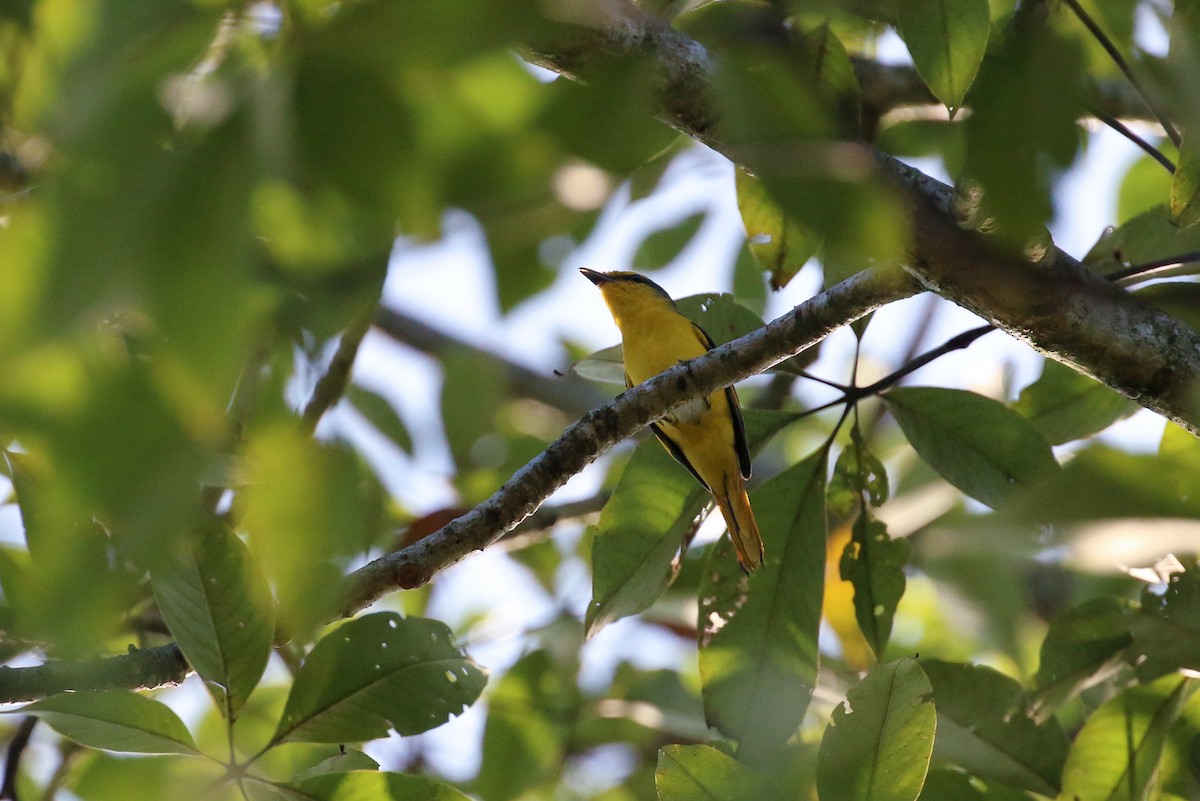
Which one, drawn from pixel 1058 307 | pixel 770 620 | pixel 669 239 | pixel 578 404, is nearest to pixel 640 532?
pixel 770 620

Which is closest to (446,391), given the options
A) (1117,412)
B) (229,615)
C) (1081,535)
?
(229,615)

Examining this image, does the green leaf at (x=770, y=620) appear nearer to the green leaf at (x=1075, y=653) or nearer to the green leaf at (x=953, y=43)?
the green leaf at (x=1075, y=653)

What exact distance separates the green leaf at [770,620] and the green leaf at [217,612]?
1.16 metres

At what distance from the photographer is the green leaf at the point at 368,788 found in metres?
2.25

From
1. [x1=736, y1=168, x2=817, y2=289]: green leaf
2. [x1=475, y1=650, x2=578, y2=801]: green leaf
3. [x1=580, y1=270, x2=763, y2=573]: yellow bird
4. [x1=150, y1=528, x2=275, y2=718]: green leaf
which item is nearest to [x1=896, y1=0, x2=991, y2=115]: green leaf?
[x1=736, y1=168, x2=817, y2=289]: green leaf

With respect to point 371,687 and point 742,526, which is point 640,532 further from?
point 742,526

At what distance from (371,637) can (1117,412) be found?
234 centimetres

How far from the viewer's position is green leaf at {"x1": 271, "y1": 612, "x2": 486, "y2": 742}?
2.58 metres

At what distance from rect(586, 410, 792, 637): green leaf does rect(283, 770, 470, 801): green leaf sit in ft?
2.53

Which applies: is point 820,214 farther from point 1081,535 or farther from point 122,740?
point 122,740

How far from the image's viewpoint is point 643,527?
306 centimetres

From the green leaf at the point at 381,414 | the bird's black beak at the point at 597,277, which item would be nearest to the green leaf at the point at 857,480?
the green leaf at the point at 381,414

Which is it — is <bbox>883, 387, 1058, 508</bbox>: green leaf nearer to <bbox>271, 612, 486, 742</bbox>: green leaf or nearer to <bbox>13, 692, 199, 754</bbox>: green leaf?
<bbox>271, 612, 486, 742</bbox>: green leaf

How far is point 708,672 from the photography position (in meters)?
2.87
